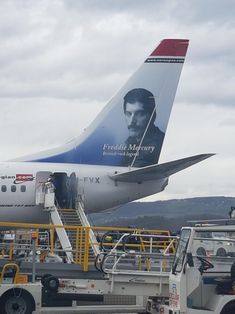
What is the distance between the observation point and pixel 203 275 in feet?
38.0

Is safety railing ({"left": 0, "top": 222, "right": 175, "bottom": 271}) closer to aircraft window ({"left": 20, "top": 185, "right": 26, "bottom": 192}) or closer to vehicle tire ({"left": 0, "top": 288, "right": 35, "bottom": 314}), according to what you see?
vehicle tire ({"left": 0, "top": 288, "right": 35, "bottom": 314})

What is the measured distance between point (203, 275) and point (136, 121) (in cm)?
1679

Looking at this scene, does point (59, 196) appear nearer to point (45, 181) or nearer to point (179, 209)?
point (45, 181)

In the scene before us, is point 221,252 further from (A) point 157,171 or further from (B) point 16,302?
(A) point 157,171

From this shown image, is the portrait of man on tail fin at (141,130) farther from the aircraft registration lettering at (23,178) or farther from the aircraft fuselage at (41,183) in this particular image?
the aircraft registration lettering at (23,178)

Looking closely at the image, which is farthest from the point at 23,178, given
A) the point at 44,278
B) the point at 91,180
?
the point at 44,278

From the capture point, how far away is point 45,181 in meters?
26.4

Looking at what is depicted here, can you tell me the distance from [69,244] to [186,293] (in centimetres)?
1141

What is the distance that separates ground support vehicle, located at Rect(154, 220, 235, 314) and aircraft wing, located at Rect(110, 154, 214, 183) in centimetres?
1119

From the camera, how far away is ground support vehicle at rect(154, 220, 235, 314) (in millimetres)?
11430

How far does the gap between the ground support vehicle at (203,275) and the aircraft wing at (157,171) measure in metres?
11.2

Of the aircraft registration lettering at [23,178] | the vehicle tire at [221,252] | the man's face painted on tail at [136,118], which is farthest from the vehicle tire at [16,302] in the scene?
the man's face painted on tail at [136,118]

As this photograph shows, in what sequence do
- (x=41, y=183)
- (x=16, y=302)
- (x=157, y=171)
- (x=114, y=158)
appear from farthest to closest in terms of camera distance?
(x=114, y=158), (x=41, y=183), (x=157, y=171), (x=16, y=302)

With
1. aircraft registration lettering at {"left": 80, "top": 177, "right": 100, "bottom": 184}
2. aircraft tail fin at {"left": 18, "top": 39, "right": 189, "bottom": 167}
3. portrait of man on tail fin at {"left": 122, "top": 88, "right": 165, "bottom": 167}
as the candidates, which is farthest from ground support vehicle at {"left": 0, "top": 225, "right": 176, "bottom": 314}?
portrait of man on tail fin at {"left": 122, "top": 88, "right": 165, "bottom": 167}
